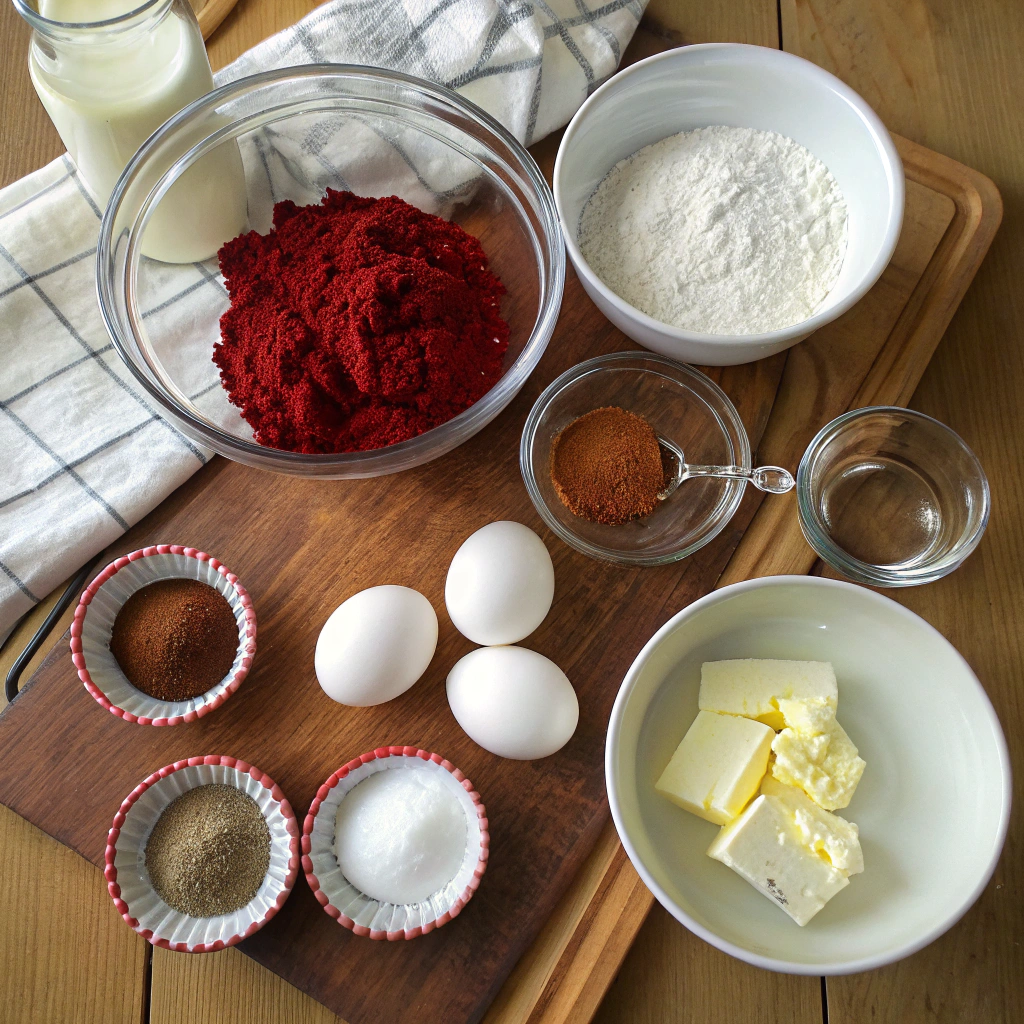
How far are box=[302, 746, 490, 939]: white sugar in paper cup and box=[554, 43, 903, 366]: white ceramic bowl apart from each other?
1.75 feet

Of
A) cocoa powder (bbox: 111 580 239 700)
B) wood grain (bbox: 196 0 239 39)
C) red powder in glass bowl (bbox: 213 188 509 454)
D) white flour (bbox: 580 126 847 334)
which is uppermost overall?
wood grain (bbox: 196 0 239 39)

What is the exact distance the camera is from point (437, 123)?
1.01 metres

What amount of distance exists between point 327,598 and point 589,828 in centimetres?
39

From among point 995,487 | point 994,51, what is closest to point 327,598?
point 995,487

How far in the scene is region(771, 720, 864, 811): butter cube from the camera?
0.86m

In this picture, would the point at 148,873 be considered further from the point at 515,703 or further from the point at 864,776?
the point at 864,776

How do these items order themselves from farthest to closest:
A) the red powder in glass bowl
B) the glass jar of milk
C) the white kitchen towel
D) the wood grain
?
the wood grain
the white kitchen towel
the red powder in glass bowl
the glass jar of milk

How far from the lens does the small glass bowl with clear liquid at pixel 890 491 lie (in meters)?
0.95

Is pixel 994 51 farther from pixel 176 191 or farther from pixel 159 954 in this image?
pixel 159 954

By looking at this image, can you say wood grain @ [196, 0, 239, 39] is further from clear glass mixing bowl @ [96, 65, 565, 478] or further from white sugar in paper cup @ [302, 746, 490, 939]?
white sugar in paper cup @ [302, 746, 490, 939]

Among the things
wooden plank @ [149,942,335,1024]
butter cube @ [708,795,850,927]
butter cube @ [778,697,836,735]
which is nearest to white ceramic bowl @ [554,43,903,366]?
butter cube @ [778,697,836,735]

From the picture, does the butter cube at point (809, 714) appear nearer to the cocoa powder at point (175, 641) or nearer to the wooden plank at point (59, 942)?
the cocoa powder at point (175, 641)

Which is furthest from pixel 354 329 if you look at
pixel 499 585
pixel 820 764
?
pixel 820 764

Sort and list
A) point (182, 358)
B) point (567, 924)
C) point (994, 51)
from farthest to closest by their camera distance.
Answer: point (994, 51), point (182, 358), point (567, 924)
